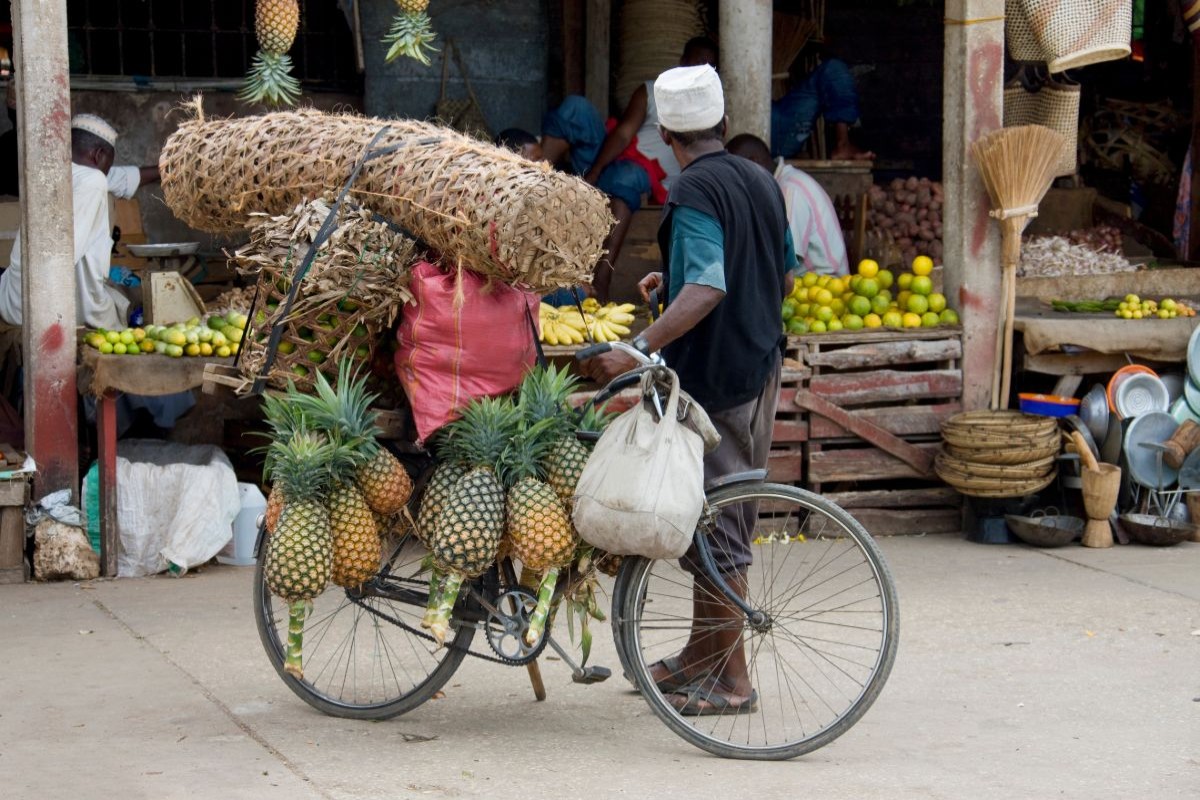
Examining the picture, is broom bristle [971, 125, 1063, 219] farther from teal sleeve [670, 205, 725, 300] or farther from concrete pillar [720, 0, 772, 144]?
teal sleeve [670, 205, 725, 300]

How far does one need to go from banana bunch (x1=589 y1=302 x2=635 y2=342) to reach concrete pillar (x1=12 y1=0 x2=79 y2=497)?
2389mm

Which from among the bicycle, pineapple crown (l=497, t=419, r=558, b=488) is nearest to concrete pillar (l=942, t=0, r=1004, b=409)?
the bicycle

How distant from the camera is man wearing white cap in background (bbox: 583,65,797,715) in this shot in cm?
459

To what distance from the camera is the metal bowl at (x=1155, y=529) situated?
289 inches

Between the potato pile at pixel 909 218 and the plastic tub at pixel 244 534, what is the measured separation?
4408 mm

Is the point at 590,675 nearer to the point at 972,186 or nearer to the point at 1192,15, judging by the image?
the point at 972,186

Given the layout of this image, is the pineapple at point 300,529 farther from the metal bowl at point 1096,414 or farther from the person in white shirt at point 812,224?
the person in white shirt at point 812,224

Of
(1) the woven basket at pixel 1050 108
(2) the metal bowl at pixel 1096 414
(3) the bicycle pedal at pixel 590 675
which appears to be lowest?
(3) the bicycle pedal at pixel 590 675

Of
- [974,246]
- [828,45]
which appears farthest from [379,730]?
[828,45]

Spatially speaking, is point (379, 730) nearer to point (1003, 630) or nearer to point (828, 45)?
point (1003, 630)

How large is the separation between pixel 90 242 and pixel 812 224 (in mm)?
3998

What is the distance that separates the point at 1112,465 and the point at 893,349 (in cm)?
120

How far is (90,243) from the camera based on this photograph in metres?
7.28

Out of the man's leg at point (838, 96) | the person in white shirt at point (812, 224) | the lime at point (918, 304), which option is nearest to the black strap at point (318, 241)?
the lime at point (918, 304)
